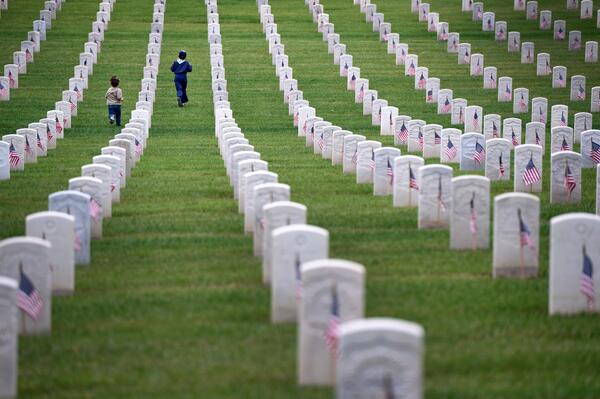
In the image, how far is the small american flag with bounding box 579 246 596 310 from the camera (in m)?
15.1

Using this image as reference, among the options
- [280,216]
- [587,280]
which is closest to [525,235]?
[587,280]

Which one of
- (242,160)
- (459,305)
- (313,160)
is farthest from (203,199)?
(459,305)

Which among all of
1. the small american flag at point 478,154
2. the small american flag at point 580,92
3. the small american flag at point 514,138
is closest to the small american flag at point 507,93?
the small american flag at point 580,92

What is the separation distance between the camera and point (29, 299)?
46.9ft

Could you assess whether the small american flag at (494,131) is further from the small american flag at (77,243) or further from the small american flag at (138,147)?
the small american flag at (77,243)

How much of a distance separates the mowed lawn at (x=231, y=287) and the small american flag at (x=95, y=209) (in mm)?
384

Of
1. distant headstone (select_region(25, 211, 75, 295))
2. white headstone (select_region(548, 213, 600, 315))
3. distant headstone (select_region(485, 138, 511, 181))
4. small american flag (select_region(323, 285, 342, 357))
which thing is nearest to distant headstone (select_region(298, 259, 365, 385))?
small american flag (select_region(323, 285, 342, 357))

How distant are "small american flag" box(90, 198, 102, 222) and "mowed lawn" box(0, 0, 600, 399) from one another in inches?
15.1

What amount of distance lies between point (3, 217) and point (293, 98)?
18.9m

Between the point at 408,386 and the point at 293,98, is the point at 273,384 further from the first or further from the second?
the point at 293,98

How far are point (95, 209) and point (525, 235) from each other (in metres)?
5.94

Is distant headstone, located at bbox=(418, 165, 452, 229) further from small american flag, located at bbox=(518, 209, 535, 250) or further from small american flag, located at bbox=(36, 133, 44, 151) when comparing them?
small american flag, located at bbox=(36, 133, 44, 151)

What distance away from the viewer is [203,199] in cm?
2447

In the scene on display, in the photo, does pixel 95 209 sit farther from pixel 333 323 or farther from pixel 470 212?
pixel 333 323
